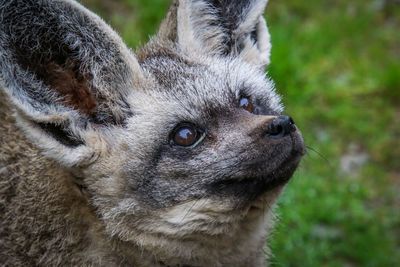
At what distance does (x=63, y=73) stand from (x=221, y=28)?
120 centimetres

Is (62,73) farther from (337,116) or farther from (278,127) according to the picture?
(337,116)

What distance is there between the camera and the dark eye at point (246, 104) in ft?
17.2

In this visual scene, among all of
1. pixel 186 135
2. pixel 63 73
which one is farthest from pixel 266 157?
pixel 63 73

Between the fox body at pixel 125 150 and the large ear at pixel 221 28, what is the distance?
19cm

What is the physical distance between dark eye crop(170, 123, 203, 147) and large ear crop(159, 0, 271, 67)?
0.70 m

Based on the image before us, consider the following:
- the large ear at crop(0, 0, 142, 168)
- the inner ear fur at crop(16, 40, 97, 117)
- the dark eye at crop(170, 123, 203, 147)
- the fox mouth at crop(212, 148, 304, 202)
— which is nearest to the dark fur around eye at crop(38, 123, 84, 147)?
the large ear at crop(0, 0, 142, 168)

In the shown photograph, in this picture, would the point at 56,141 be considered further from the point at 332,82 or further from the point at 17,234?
the point at 332,82

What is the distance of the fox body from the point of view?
4.84 metres

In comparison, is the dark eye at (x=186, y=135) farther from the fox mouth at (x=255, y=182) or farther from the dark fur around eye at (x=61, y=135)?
the dark fur around eye at (x=61, y=135)

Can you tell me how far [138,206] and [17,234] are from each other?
31.9 inches

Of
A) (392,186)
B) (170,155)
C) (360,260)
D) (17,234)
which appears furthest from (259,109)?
(392,186)

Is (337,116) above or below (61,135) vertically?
above

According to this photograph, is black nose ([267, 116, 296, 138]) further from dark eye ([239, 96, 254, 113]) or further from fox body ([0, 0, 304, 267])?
dark eye ([239, 96, 254, 113])

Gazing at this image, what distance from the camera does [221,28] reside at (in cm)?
573
